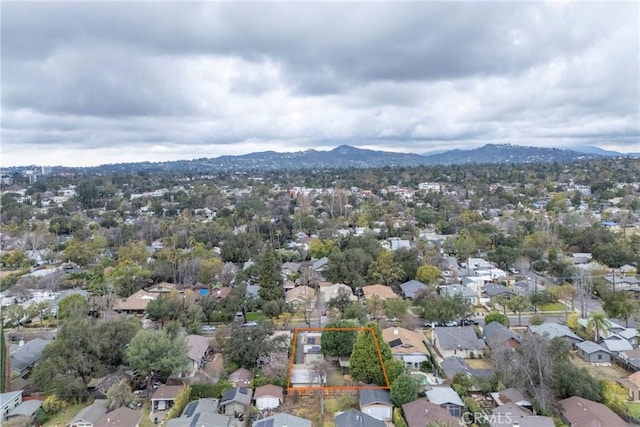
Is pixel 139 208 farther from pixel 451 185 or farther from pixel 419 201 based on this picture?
pixel 451 185

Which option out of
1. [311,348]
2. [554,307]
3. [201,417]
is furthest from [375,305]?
[201,417]

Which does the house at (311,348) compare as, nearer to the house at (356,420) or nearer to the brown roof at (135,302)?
the house at (356,420)

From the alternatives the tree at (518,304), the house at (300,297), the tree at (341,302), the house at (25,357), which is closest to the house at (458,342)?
the tree at (518,304)

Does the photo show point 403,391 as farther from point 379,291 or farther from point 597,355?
point 379,291

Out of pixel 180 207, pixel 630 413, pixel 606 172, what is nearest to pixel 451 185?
pixel 606 172

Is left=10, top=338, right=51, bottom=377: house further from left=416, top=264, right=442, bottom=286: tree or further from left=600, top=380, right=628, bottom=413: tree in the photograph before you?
left=600, top=380, right=628, bottom=413: tree

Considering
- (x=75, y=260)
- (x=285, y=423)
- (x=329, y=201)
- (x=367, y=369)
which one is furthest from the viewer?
(x=329, y=201)
